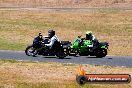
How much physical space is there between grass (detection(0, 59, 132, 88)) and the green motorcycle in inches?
173

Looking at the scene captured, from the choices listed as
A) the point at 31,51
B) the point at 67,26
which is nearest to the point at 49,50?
the point at 31,51

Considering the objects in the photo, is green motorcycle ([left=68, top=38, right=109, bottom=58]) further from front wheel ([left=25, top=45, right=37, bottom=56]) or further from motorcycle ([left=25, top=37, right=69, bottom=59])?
front wheel ([left=25, top=45, right=37, bottom=56])

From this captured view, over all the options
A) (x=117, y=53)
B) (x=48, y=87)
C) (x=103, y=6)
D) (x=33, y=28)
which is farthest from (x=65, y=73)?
(x=103, y=6)

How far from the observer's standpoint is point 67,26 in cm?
5306

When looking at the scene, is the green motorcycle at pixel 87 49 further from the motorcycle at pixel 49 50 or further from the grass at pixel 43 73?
the grass at pixel 43 73

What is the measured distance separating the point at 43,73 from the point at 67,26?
96.7 ft

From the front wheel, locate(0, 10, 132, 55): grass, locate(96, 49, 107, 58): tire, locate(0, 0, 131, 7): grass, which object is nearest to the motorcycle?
the front wheel

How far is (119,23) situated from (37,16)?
12.3 meters

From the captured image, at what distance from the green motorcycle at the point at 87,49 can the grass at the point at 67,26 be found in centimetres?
326

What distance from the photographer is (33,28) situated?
50625mm

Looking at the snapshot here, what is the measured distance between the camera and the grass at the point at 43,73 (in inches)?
833

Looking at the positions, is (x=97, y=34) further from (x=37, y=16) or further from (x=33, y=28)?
(x=37, y=16)

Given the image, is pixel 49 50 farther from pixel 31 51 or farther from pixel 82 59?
pixel 82 59

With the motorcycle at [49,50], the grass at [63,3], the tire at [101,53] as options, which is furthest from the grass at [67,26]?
the grass at [63,3]
